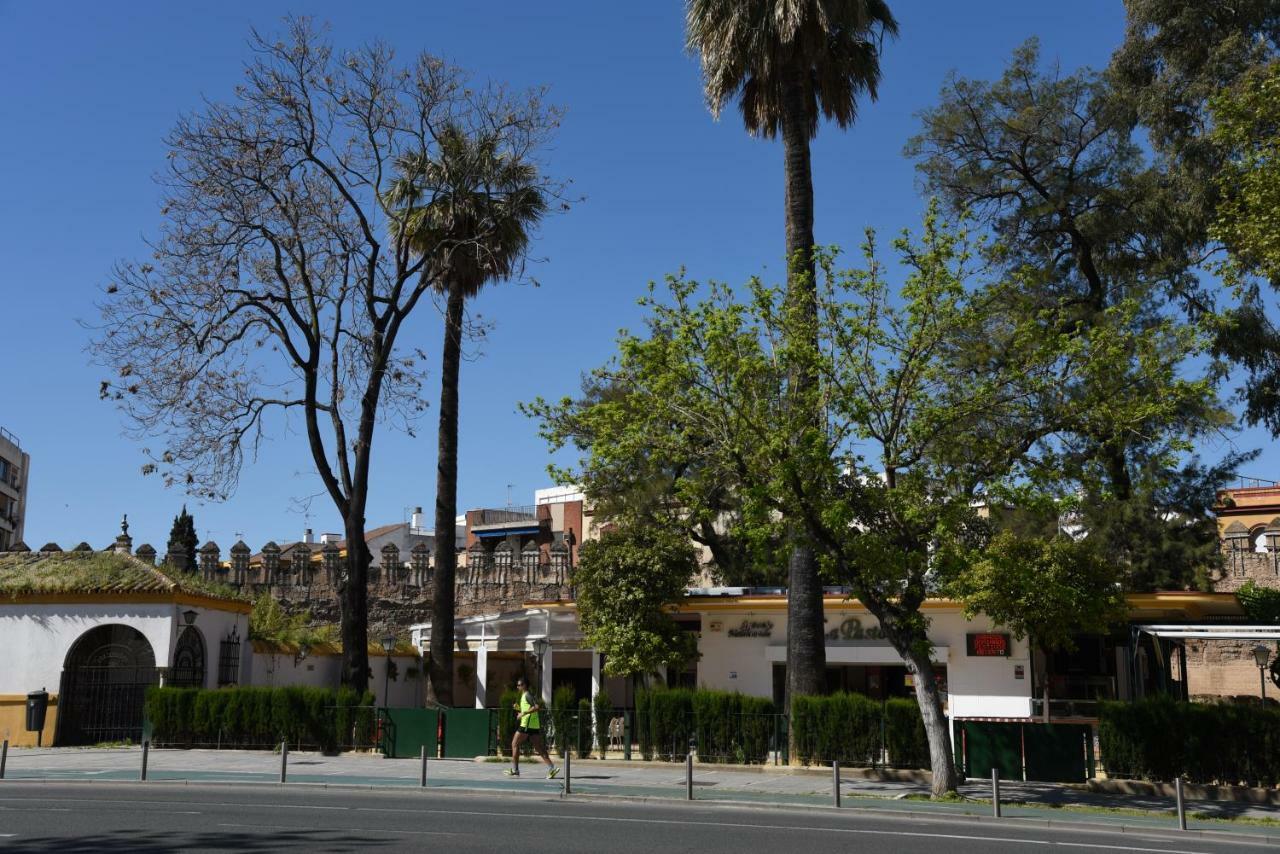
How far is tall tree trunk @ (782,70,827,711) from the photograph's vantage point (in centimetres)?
2234

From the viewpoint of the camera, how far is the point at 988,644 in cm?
2692

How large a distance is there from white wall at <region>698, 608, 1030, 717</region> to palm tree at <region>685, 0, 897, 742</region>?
5026mm

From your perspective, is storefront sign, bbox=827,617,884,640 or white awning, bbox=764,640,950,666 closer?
white awning, bbox=764,640,950,666

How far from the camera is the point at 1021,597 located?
966 inches

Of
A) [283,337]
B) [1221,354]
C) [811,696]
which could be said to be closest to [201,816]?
[811,696]

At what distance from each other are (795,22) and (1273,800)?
666 inches

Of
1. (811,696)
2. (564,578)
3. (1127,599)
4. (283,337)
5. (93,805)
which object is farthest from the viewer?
(564,578)

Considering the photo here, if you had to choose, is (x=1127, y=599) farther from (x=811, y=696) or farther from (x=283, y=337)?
(x=283, y=337)

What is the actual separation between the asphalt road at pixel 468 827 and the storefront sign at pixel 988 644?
35.5 ft

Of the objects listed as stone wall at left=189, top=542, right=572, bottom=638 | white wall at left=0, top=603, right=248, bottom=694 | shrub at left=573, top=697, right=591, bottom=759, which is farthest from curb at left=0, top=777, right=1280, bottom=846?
stone wall at left=189, top=542, right=572, bottom=638

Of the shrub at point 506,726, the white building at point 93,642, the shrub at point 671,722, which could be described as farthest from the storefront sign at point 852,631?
the white building at point 93,642

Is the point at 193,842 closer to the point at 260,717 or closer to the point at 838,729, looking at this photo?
the point at 838,729

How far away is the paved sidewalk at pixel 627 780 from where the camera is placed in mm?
17938

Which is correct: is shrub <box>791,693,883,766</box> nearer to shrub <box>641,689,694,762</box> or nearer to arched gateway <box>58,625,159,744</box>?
shrub <box>641,689,694,762</box>
